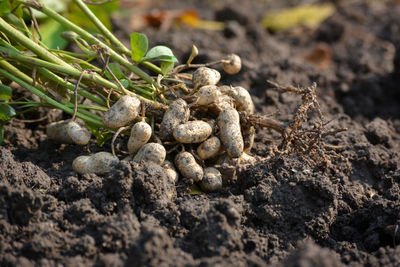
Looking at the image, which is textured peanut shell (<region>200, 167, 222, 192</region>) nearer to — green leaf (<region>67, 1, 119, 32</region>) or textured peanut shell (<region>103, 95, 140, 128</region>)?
textured peanut shell (<region>103, 95, 140, 128</region>)

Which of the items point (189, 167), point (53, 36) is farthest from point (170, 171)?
point (53, 36)

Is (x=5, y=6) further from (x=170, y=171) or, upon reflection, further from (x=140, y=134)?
(x=170, y=171)

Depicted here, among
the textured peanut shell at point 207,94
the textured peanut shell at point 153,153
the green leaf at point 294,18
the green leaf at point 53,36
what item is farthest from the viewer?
the green leaf at point 294,18

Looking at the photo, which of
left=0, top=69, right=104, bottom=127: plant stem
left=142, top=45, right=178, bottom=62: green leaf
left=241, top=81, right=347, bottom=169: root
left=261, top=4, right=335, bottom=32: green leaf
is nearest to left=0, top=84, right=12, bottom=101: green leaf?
left=0, top=69, right=104, bottom=127: plant stem

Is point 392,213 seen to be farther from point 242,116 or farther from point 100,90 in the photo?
point 100,90

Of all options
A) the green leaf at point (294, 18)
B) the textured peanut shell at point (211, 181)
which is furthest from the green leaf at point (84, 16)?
the green leaf at point (294, 18)

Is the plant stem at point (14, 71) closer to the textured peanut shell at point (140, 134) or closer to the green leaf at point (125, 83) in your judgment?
the green leaf at point (125, 83)
